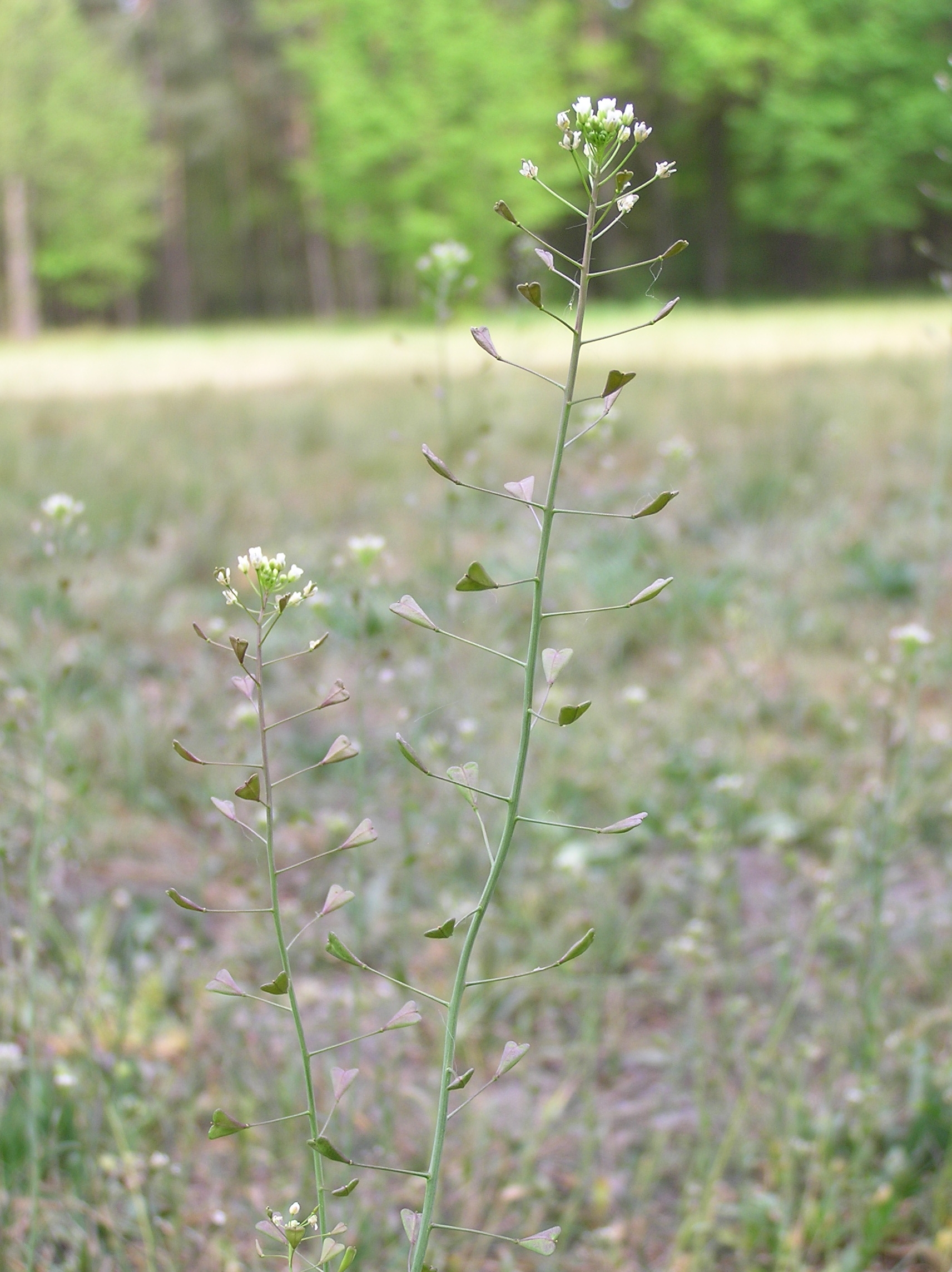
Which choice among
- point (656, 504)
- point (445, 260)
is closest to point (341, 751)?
point (656, 504)

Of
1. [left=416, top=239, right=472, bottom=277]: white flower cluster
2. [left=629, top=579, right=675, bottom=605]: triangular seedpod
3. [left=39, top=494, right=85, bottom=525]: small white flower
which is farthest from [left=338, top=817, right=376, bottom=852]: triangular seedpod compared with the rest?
[left=416, top=239, right=472, bottom=277]: white flower cluster

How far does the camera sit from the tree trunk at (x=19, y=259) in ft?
74.3

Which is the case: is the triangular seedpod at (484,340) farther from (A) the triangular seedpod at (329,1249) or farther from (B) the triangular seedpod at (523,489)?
(A) the triangular seedpod at (329,1249)

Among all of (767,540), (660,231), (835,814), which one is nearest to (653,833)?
(835,814)

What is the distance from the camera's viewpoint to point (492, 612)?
384 centimetres

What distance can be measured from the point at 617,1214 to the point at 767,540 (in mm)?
3412

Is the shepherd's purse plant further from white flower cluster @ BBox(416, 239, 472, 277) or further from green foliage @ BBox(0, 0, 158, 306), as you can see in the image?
green foliage @ BBox(0, 0, 158, 306)

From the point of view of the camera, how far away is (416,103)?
83.9 feet

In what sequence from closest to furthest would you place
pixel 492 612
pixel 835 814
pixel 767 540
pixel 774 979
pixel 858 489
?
1. pixel 774 979
2. pixel 835 814
3. pixel 492 612
4. pixel 767 540
5. pixel 858 489

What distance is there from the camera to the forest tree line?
23.9 meters

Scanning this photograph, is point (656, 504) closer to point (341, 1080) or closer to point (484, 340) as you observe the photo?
point (484, 340)

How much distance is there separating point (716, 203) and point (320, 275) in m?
11.3

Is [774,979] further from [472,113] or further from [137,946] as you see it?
[472,113]

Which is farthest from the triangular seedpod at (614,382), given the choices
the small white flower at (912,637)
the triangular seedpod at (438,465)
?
the small white flower at (912,637)
